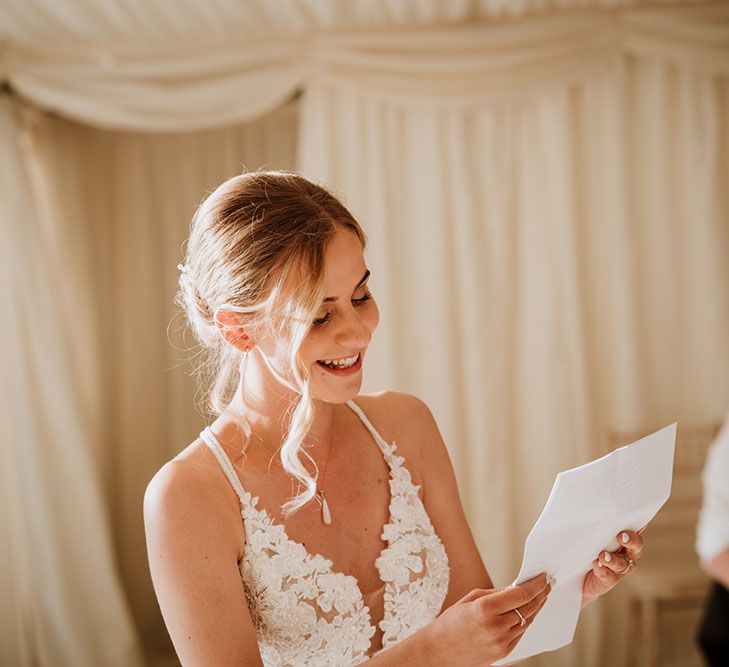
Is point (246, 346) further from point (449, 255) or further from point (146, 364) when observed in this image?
point (146, 364)

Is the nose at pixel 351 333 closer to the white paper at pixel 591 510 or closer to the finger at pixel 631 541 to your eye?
the white paper at pixel 591 510

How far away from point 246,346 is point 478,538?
8.28 feet

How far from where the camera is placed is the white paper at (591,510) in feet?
3.80

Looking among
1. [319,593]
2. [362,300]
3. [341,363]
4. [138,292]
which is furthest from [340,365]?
[138,292]

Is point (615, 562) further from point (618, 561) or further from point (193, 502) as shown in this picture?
point (193, 502)

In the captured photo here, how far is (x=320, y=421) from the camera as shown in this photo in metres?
1.54

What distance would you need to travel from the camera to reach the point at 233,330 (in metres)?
1.38

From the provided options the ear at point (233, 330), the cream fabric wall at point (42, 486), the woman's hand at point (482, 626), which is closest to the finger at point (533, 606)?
the woman's hand at point (482, 626)

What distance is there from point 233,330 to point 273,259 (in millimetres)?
157

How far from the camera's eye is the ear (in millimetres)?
1367

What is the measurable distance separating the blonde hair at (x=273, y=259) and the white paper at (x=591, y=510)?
45cm

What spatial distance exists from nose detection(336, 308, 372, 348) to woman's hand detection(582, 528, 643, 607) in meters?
0.53

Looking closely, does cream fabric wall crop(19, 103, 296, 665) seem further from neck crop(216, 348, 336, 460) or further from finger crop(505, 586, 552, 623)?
finger crop(505, 586, 552, 623)

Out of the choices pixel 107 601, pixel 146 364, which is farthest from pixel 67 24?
pixel 107 601
